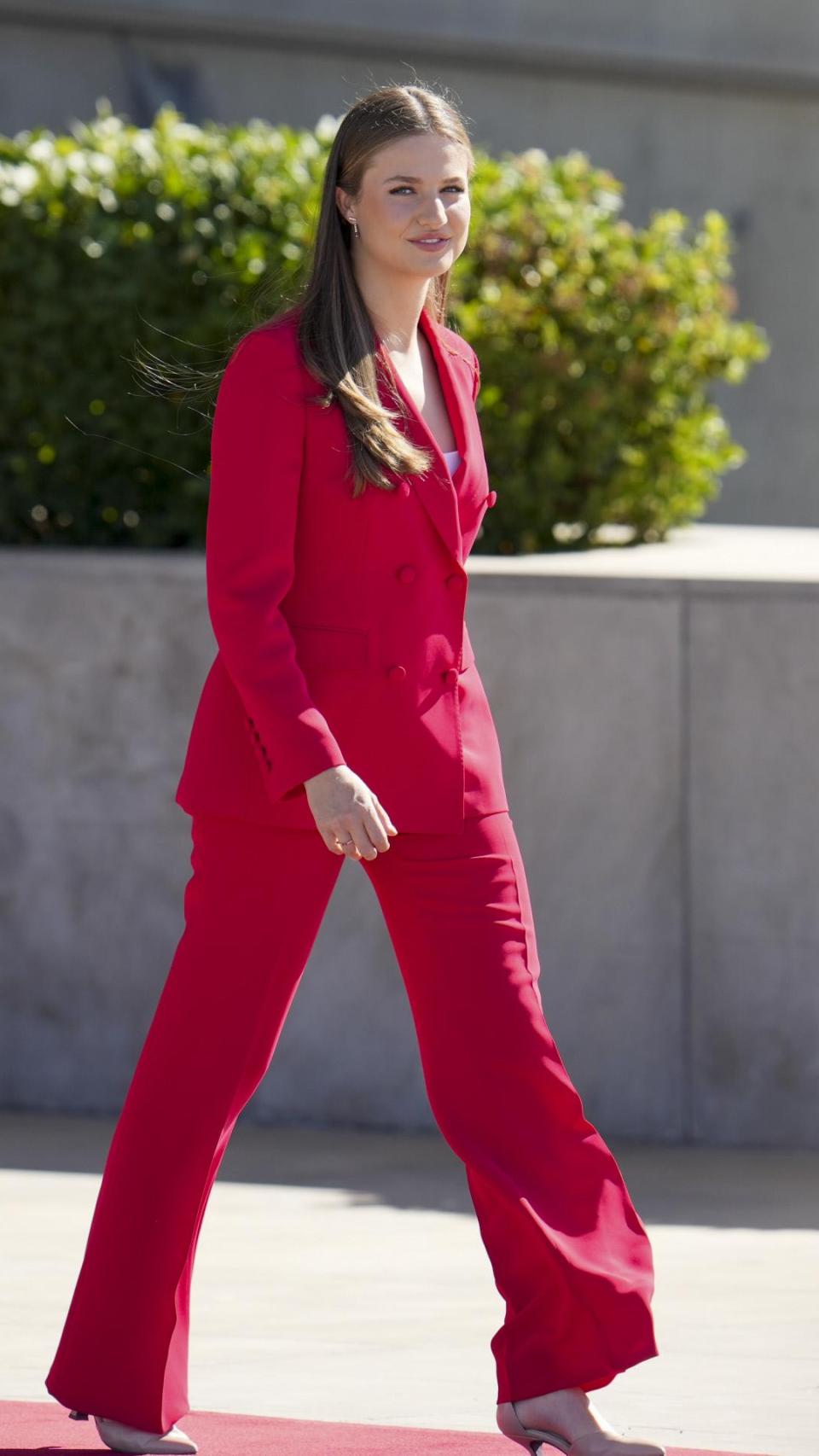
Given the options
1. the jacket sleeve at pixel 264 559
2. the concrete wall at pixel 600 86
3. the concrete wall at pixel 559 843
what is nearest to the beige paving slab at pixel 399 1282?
the concrete wall at pixel 559 843

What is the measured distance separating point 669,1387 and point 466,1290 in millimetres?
848

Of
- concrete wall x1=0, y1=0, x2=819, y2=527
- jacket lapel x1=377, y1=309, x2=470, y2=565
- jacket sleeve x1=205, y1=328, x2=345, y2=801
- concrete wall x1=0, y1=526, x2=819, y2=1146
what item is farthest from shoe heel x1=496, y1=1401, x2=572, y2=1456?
concrete wall x1=0, y1=0, x2=819, y2=527

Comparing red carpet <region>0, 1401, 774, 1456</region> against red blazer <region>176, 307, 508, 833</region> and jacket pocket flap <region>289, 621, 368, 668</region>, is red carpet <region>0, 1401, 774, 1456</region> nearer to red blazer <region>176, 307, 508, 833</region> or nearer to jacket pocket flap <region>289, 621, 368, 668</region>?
red blazer <region>176, 307, 508, 833</region>

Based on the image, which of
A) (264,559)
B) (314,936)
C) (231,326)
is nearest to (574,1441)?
(314,936)

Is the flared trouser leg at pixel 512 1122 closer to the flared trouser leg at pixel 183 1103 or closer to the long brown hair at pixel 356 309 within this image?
the flared trouser leg at pixel 183 1103

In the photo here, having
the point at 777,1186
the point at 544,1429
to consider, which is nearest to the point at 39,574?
the point at 777,1186

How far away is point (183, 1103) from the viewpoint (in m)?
3.67

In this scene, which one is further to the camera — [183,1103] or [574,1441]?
[183,1103]

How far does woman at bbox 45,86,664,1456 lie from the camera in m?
3.54

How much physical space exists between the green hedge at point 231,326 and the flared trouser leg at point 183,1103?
10.2ft

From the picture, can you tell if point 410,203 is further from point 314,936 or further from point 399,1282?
point 399,1282

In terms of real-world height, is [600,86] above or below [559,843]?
above

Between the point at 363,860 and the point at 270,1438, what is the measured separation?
37.0 inches

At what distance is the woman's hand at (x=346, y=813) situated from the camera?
11.3 feet
